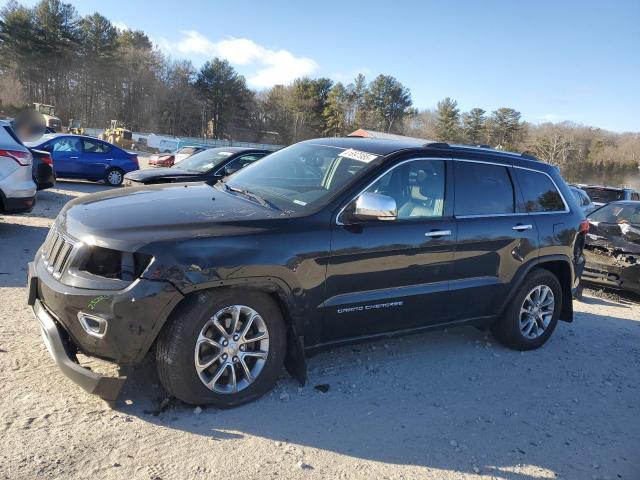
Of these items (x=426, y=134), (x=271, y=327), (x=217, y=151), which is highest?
(x=426, y=134)

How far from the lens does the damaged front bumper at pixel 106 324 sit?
2912mm

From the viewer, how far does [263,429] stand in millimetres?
3193

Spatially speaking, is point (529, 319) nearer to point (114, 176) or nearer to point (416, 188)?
point (416, 188)

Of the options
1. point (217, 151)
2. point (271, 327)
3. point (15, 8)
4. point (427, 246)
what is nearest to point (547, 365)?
point (427, 246)

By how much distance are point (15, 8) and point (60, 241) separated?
230 feet

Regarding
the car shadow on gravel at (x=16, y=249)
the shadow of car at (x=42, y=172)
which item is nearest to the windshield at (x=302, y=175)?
the car shadow on gravel at (x=16, y=249)

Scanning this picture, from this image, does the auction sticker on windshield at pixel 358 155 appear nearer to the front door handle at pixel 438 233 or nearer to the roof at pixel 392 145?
the roof at pixel 392 145

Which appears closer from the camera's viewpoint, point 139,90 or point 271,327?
point 271,327

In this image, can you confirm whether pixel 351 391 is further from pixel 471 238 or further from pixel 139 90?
pixel 139 90

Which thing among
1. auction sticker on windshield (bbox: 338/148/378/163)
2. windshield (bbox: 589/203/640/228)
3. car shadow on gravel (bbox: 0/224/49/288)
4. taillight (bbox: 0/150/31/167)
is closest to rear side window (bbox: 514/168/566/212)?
auction sticker on windshield (bbox: 338/148/378/163)

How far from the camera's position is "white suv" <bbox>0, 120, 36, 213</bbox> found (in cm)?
712

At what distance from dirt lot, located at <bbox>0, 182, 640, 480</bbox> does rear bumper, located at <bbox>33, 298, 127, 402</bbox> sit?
8.3 inches

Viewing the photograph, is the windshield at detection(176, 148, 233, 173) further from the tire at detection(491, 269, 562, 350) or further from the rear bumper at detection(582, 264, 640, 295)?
the rear bumper at detection(582, 264, 640, 295)

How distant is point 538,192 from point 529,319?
1256 millimetres
